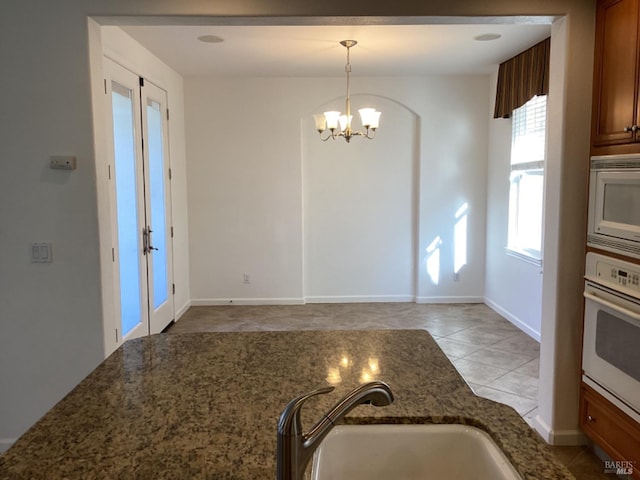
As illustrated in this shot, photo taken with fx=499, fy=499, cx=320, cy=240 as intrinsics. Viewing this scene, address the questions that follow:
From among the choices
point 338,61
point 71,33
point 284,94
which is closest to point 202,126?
point 284,94

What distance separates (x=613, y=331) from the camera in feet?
7.74

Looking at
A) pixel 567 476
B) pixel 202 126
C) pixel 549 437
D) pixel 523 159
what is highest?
pixel 202 126

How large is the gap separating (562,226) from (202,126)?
431cm

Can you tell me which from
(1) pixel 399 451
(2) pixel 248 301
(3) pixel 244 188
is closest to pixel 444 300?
(2) pixel 248 301

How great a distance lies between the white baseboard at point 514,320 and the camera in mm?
4776

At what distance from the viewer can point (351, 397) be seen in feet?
2.81

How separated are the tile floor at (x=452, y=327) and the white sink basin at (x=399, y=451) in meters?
2.33

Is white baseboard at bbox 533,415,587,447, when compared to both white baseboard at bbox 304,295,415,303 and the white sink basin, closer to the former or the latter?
the white sink basin

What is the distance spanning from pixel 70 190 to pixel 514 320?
4360mm

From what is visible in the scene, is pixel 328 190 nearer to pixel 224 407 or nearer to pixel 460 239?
pixel 460 239

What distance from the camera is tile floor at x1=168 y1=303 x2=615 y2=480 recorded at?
3770 millimetres

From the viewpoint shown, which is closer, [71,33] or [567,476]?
[567,476]

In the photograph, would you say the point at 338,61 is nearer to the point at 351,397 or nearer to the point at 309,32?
the point at 309,32

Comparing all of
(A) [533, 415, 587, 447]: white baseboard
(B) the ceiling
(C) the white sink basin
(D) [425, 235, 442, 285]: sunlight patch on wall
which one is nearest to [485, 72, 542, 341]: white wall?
(D) [425, 235, 442, 285]: sunlight patch on wall
